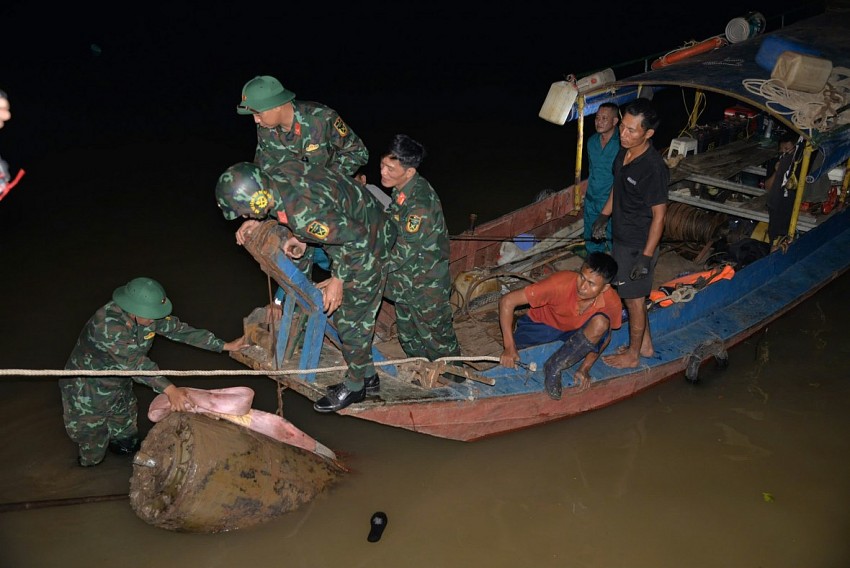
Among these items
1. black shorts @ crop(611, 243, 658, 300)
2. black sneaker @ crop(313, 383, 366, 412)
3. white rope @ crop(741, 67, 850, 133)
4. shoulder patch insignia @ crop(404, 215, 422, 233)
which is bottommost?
black sneaker @ crop(313, 383, 366, 412)

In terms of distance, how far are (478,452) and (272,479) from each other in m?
1.80

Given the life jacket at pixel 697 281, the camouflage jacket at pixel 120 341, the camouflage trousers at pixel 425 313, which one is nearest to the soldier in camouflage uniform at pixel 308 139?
the camouflage trousers at pixel 425 313

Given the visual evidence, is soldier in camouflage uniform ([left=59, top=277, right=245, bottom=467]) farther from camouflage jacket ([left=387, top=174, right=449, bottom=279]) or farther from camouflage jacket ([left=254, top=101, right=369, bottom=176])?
camouflage jacket ([left=387, top=174, right=449, bottom=279])

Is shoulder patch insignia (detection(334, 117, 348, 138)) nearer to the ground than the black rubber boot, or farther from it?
farther from it

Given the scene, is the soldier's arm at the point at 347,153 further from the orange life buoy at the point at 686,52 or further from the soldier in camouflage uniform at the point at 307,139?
the orange life buoy at the point at 686,52

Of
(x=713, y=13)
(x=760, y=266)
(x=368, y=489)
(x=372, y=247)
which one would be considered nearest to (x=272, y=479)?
(x=368, y=489)

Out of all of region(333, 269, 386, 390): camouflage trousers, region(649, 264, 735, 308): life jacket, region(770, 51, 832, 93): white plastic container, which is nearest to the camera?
region(333, 269, 386, 390): camouflage trousers

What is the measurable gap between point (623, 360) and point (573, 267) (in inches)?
76.1

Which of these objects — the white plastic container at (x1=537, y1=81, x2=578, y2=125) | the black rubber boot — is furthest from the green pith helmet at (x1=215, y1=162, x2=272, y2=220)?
the white plastic container at (x1=537, y1=81, x2=578, y2=125)

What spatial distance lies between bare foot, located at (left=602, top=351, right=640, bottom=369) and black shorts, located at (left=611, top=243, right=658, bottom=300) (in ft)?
1.85

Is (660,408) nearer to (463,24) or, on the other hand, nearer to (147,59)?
(147,59)

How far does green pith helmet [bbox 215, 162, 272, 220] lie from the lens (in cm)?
391

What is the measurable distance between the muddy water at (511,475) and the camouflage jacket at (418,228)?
1.69 meters

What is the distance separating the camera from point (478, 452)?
19.5ft
